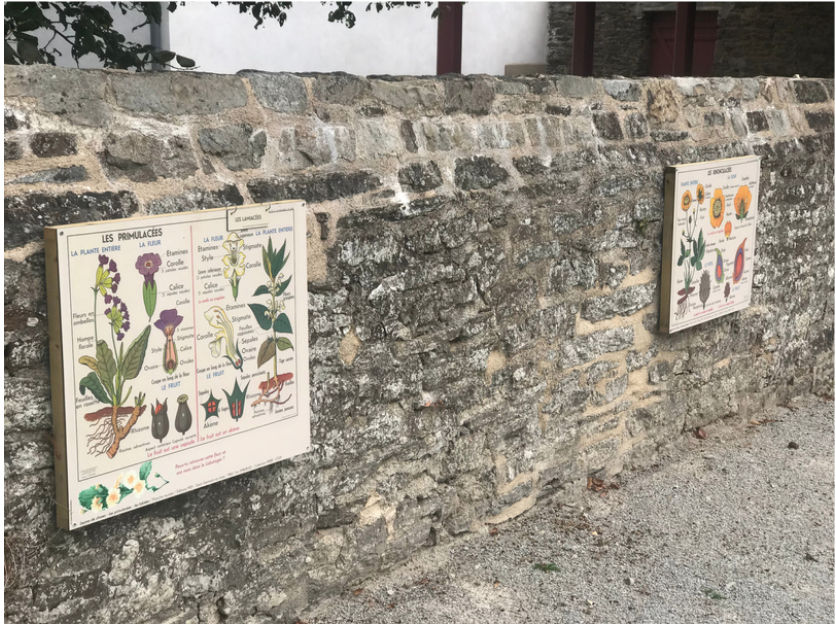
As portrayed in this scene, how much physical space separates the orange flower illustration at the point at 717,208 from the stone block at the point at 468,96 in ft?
5.07

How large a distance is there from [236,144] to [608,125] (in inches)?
73.1

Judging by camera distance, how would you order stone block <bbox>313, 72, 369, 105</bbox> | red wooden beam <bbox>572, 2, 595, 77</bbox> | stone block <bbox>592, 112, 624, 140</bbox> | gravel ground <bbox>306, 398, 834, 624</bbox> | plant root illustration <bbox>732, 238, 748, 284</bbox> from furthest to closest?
1. red wooden beam <bbox>572, 2, 595, 77</bbox>
2. plant root illustration <bbox>732, 238, 748, 284</bbox>
3. stone block <bbox>592, 112, 624, 140</bbox>
4. gravel ground <bbox>306, 398, 834, 624</bbox>
5. stone block <bbox>313, 72, 369, 105</bbox>

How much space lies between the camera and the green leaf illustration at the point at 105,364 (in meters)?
2.36

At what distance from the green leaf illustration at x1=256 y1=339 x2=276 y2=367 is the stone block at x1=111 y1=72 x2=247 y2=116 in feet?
2.22

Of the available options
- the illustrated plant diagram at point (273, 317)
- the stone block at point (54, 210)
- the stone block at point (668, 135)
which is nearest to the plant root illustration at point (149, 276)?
the stone block at point (54, 210)

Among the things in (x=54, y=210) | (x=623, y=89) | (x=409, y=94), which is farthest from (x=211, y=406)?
(x=623, y=89)

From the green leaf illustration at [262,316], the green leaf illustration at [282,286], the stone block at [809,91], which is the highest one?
the stone block at [809,91]

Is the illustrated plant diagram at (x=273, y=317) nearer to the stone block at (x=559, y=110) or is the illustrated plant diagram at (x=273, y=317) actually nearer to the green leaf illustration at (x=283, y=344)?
the green leaf illustration at (x=283, y=344)

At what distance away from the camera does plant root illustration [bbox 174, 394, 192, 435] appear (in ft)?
8.47

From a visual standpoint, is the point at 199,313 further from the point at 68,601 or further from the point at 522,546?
the point at 522,546

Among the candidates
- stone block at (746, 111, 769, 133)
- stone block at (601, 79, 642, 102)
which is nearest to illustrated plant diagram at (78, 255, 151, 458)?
stone block at (601, 79, 642, 102)

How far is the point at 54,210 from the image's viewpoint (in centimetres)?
226

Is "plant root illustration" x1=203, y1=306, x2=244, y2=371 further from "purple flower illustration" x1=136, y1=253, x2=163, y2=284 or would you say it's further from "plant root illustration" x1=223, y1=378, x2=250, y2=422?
"purple flower illustration" x1=136, y1=253, x2=163, y2=284

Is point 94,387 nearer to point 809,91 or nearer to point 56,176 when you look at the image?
point 56,176
